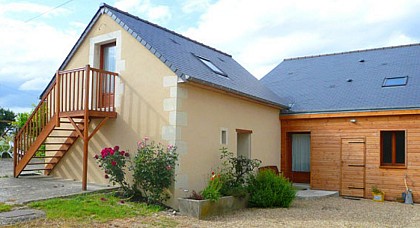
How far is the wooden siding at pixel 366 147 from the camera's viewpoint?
36.1ft

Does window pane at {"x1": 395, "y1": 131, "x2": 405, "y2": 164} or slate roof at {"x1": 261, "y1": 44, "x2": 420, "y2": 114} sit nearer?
window pane at {"x1": 395, "y1": 131, "x2": 405, "y2": 164}

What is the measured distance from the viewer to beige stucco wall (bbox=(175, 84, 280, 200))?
8828mm

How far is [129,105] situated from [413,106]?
305 inches

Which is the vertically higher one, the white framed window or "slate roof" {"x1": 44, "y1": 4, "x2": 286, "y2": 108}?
"slate roof" {"x1": 44, "y1": 4, "x2": 286, "y2": 108}

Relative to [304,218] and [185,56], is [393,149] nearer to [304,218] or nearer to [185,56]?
[304,218]

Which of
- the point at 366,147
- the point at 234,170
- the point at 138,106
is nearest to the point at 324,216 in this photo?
the point at 234,170

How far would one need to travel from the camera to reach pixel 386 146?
1163 cm

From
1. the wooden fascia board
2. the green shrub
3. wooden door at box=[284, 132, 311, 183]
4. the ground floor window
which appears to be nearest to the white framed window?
the green shrub

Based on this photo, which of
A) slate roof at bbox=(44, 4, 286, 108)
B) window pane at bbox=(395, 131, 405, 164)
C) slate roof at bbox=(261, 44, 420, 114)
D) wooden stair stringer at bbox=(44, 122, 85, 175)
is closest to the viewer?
slate roof at bbox=(44, 4, 286, 108)

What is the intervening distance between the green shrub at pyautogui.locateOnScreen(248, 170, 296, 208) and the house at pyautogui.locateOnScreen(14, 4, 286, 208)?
1.15 meters

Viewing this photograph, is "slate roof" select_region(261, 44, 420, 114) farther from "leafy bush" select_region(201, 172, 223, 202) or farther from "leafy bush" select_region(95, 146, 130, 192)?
"leafy bush" select_region(95, 146, 130, 192)

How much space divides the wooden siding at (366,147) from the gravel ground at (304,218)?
1.13 metres

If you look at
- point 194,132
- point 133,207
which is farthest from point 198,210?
point 194,132

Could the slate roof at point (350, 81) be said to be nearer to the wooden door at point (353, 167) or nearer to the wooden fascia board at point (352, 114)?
the wooden fascia board at point (352, 114)
